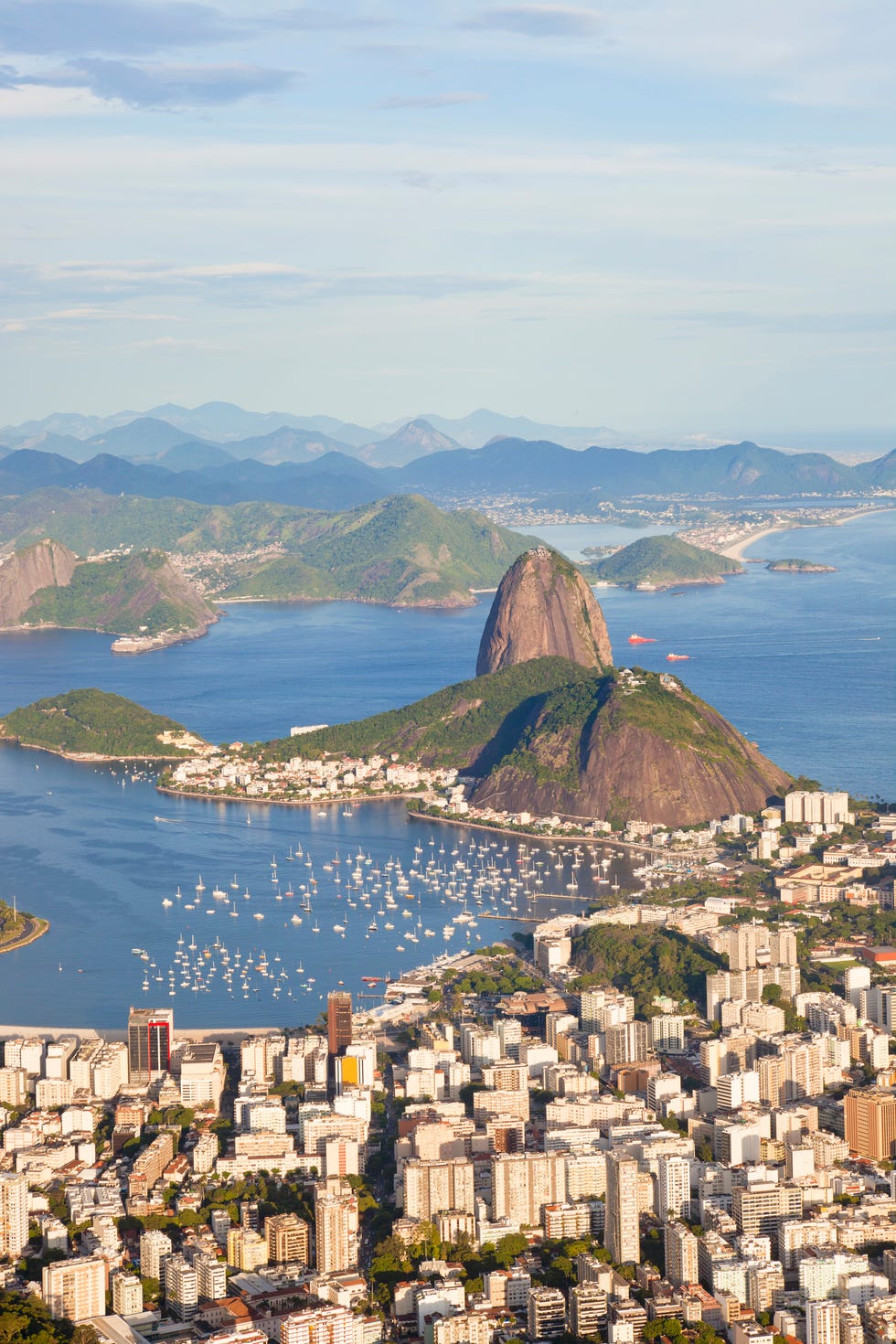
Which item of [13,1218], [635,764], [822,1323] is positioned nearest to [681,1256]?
[822,1323]

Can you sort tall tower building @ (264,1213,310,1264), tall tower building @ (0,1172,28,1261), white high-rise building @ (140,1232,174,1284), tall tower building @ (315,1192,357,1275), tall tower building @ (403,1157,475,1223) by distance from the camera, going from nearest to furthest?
white high-rise building @ (140,1232,174,1284), tall tower building @ (315,1192,357,1275), tall tower building @ (264,1213,310,1264), tall tower building @ (0,1172,28,1261), tall tower building @ (403,1157,475,1223)

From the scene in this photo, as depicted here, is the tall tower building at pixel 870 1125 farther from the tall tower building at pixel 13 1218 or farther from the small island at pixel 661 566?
the small island at pixel 661 566

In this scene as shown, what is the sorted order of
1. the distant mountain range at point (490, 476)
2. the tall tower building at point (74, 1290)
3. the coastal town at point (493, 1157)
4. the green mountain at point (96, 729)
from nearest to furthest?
the tall tower building at point (74, 1290) → the coastal town at point (493, 1157) → the green mountain at point (96, 729) → the distant mountain range at point (490, 476)

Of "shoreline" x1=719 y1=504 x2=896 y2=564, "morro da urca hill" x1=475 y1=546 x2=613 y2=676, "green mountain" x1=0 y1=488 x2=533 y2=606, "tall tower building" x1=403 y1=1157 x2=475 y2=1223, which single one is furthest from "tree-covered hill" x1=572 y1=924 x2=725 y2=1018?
"shoreline" x1=719 y1=504 x2=896 y2=564

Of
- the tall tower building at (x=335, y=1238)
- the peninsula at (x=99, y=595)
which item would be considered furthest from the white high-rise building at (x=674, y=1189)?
the peninsula at (x=99, y=595)

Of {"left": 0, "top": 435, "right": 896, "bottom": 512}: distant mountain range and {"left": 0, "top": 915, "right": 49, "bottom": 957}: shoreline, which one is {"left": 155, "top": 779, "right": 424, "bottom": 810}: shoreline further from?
{"left": 0, "top": 435, "right": 896, "bottom": 512}: distant mountain range
